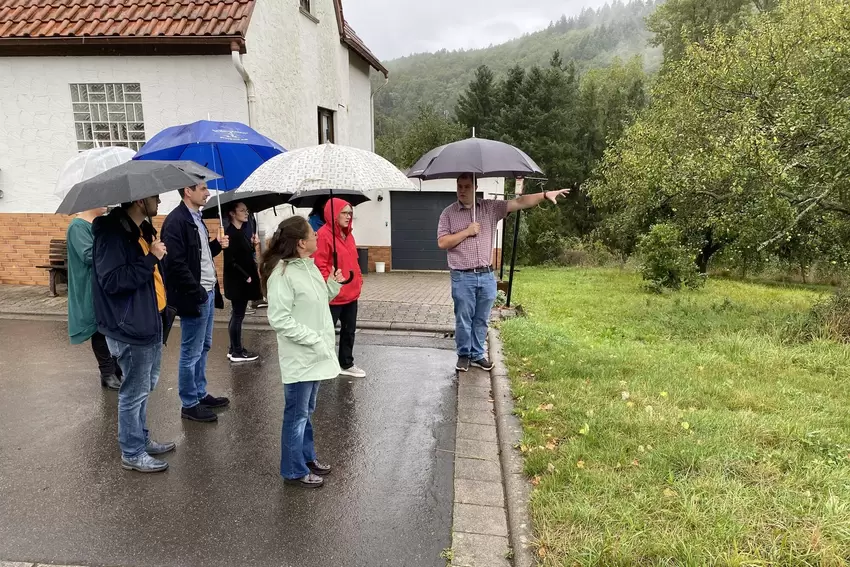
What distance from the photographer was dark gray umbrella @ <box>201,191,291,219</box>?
5.31m

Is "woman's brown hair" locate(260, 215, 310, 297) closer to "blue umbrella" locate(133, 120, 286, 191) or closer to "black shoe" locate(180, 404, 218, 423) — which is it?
"black shoe" locate(180, 404, 218, 423)

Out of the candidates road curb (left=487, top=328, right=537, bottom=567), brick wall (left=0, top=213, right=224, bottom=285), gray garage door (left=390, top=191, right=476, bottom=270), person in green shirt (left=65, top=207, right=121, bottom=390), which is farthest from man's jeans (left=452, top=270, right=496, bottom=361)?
gray garage door (left=390, top=191, right=476, bottom=270)

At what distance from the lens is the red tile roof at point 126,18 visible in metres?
8.59

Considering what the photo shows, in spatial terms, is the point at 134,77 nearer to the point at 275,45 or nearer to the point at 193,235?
the point at 275,45

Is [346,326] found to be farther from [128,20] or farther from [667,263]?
[667,263]

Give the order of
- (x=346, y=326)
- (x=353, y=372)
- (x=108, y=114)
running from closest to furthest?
(x=346, y=326), (x=353, y=372), (x=108, y=114)

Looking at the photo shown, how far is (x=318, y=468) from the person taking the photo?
3498 mm

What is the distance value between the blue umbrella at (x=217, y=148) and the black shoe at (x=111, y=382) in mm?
2030

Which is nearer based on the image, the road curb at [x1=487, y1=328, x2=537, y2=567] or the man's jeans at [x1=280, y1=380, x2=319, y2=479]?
the road curb at [x1=487, y1=328, x2=537, y2=567]

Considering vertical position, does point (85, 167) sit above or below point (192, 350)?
above

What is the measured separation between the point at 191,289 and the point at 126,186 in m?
1.10

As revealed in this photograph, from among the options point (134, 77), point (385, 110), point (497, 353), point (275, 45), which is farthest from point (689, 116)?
point (385, 110)

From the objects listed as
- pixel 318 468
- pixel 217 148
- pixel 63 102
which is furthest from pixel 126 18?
pixel 318 468

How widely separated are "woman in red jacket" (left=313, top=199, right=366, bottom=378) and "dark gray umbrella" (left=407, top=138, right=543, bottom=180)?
0.75 meters
